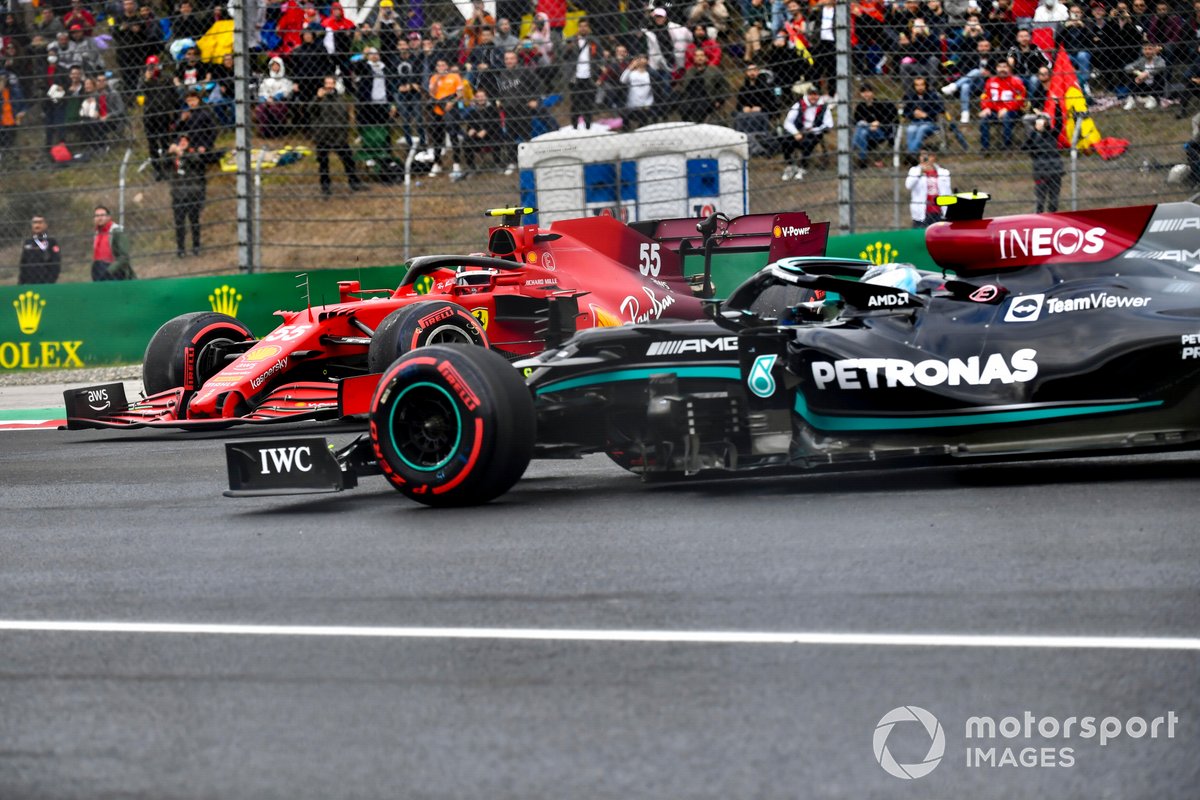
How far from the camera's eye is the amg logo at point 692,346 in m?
6.95

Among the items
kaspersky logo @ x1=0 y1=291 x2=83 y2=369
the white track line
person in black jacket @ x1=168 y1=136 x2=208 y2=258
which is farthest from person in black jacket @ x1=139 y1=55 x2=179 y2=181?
the white track line

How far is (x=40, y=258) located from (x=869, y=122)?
28.5 ft

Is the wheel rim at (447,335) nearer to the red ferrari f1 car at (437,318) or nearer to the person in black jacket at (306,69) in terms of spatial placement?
the red ferrari f1 car at (437,318)

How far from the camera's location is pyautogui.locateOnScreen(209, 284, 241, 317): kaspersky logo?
50.2 ft

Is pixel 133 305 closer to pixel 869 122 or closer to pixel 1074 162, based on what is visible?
pixel 869 122

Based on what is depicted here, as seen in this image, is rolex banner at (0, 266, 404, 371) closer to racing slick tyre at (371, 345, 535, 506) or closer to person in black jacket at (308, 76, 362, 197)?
person in black jacket at (308, 76, 362, 197)

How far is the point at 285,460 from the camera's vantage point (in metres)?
7.20

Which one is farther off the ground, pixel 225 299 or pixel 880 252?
pixel 880 252

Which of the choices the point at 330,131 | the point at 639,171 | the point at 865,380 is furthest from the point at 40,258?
the point at 865,380

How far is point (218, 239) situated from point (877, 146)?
21.2 ft

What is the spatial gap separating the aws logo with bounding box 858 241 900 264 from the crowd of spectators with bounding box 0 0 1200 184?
2.66 feet

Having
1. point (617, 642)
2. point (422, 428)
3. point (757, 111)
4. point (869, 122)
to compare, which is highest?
point (757, 111)

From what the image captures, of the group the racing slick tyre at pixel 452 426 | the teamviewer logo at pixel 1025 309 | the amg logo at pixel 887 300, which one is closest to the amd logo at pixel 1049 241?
the teamviewer logo at pixel 1025 309

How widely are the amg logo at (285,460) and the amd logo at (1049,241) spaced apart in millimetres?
3193
